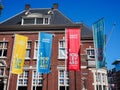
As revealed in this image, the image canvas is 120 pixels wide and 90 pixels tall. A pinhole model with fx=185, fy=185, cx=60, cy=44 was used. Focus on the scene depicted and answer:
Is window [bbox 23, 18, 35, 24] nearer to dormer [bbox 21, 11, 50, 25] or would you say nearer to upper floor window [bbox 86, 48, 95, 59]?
dormer [bbox 21, 11, 50, 25]

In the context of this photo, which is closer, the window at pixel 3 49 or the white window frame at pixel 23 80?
the white window frame at pixel 23 80

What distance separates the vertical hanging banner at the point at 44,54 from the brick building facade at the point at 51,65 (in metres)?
2.65

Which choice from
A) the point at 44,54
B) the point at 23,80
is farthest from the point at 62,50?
the point at 23,80

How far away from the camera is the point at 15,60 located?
64.1 ft

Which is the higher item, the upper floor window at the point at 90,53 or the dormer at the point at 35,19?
the dormer at the point at 35,19

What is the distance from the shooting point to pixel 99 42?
695 inches

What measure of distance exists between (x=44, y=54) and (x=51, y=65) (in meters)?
2.83

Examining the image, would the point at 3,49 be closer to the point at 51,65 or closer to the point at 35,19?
the point at 35,19

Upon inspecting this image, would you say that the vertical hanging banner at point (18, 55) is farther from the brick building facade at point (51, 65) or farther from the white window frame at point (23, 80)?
the white window frame at point (23, 80)

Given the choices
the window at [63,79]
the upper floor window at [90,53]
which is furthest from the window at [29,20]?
the upper floor window at [90,53]

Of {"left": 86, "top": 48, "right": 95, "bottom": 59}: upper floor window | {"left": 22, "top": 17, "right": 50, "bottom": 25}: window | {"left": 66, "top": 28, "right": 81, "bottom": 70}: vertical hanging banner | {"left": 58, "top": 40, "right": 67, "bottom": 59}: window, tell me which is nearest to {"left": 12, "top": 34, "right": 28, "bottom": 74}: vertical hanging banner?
{"left": 22, "top": 17, "right": 50, "bottom": 25}: window

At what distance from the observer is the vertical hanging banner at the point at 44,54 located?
19.1 meters

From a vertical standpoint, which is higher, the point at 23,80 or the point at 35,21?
the point at 35,21

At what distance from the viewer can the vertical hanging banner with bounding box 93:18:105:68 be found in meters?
17.1
